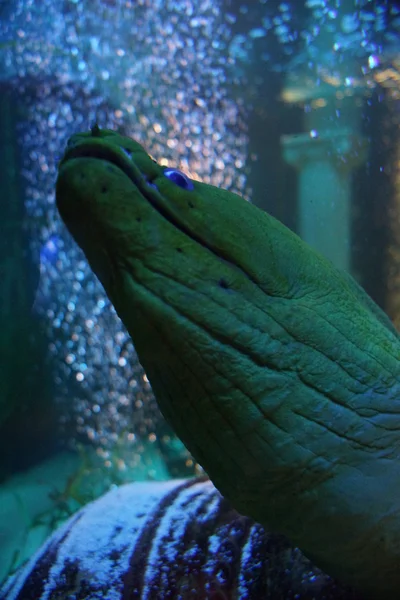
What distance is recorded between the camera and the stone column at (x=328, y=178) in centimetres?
443

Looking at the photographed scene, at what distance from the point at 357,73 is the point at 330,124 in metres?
0.68

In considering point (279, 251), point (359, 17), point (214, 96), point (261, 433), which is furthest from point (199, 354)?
point (359, 17)

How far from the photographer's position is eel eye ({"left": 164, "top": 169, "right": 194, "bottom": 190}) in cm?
109

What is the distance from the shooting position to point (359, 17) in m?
4.91

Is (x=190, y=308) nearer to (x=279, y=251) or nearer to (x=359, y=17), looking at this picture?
(x=279, y=251)

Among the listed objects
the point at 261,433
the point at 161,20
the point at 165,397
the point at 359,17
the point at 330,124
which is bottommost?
the point at 261,433

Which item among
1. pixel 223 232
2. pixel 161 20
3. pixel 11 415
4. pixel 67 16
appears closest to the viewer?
pixel 223 232

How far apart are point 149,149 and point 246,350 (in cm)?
379

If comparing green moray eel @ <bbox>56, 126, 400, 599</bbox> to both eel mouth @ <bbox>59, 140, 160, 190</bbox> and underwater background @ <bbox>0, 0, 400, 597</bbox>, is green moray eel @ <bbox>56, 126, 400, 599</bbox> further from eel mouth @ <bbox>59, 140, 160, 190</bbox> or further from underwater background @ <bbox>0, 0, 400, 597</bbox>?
underwater background @ <bbox>0, 0, 400, 597</bbox>

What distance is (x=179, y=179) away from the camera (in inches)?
43.3

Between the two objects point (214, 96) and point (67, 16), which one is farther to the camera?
point (214, 96)

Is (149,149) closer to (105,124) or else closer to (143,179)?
(105,124)

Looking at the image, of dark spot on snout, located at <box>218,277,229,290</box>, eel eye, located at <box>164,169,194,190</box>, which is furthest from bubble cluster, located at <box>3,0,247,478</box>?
dark spot on snout, located at <box>218,277,229,290</box>

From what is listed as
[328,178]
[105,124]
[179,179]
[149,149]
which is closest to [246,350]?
[179,179]
